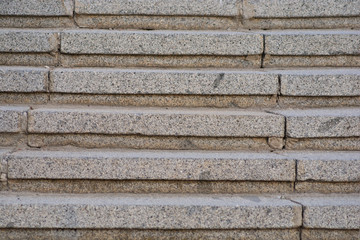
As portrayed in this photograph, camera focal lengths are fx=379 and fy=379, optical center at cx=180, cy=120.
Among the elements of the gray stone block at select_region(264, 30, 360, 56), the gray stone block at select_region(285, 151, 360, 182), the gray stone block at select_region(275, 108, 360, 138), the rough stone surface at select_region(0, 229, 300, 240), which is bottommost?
the rough stone surface at select_region(0, 229, 300, 240)

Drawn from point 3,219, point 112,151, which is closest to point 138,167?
point 112,151

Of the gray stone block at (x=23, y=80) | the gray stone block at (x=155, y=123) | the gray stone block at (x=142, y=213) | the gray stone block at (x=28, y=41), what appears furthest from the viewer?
the gray stone block at (x=28, y=41)

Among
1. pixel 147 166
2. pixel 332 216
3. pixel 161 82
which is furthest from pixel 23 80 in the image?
pixel 332 216

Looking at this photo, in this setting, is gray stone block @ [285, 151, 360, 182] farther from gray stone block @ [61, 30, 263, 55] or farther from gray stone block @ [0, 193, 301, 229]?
gray stone block @ [61, 30, 263, 55]

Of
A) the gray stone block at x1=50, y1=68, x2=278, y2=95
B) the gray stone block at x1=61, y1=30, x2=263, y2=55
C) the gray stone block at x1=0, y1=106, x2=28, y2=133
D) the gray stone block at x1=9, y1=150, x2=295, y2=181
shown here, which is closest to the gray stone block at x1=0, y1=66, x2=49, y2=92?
the gray stone block at x1=50, y1=68, x2=278, y2=95

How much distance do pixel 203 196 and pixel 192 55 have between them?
1361 millimetres

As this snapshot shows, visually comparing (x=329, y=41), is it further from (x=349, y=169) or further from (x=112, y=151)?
(x=112, y=151)

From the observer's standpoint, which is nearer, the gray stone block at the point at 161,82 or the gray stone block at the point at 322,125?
the gray stone block at the point at 322,125

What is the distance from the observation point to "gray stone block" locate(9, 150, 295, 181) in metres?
2.94

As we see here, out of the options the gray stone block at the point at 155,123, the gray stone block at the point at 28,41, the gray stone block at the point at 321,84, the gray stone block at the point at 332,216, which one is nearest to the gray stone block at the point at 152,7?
the gray stone block at the point at 28,41

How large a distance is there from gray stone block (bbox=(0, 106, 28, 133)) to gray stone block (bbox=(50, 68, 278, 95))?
37cm

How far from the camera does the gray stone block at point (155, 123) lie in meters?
3.11

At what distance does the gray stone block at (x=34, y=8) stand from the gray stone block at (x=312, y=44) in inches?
80.4

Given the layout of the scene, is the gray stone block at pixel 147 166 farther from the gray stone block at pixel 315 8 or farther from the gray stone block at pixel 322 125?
the gray stone block at pixel 315 8
